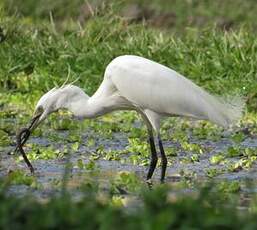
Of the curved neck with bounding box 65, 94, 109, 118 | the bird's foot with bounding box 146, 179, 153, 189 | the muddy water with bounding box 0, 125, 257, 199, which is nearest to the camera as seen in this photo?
the muddy water with bounding box 0, 125, 257, 199

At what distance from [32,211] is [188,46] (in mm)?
9288

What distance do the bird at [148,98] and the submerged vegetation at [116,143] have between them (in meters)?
0.41

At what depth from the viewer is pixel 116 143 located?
9906 millimetres

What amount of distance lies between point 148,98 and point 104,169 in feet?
2.19

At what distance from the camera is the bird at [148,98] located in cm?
844

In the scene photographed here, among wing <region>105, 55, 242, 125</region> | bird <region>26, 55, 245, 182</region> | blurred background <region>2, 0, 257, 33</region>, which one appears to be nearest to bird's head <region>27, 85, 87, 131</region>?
bird <region>26, 55, 245, 182</region>

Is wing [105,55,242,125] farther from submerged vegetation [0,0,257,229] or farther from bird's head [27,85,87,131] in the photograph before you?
submerged vegetation [0,0,257,229]

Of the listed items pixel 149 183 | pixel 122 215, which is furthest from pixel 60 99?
pixel 122 215

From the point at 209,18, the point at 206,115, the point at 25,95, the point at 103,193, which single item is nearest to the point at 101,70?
the point at 25,95

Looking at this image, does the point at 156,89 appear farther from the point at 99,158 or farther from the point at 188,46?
the point at 188,46

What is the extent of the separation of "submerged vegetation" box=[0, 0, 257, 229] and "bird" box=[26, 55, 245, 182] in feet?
1.35

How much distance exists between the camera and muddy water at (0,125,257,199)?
7.29m

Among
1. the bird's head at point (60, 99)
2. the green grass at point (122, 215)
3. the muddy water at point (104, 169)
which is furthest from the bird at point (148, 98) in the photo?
the green grass at point (122, 215)

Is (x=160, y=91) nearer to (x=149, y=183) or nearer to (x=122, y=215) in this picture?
(x=149, y=183)
